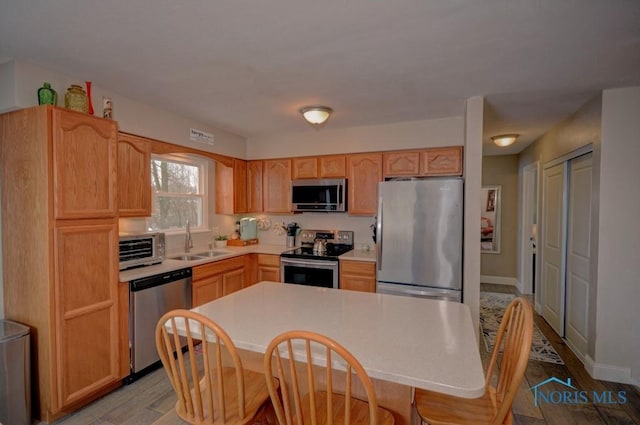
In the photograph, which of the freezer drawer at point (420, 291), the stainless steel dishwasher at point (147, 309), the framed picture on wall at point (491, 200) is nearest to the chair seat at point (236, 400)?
the stainless steel dishwasher at point (147, 309)

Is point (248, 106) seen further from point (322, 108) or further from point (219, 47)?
point (219, 47)

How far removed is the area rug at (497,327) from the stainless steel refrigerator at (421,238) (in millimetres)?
976

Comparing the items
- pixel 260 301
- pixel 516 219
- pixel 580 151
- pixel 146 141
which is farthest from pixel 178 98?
pixel 516 219

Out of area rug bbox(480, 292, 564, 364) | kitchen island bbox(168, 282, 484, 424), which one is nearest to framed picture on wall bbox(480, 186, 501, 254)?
area rug bbox(480, 292, 564, 364)

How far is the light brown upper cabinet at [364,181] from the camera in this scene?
12.9 feet

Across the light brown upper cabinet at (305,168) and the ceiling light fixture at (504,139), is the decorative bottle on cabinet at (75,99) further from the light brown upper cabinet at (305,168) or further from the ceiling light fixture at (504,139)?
the ceiling light fixture at (504,139)

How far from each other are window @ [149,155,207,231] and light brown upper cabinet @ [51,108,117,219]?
112 cm

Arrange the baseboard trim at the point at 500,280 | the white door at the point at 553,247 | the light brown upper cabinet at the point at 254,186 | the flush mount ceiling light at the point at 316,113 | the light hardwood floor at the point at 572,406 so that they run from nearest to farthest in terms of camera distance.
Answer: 1. the light hardwood floor at the point at 572,406
2. the flush mount ceiling light at the point at 316,113
3. the white door at the point at 553,247
4. the light brown upper cabinet at the point at 254,186
5. the baseboard trim at the point at 500,280

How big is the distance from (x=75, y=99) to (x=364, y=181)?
2.84m

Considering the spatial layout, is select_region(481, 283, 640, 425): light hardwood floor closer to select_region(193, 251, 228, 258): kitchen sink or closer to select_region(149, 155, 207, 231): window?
select_region(193, 251, 228, 258): kitchen sink

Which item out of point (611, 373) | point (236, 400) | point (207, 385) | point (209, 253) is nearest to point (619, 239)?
point (611, 373)

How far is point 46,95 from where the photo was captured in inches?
85.4

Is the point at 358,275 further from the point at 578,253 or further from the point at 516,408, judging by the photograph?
the point at 578,253

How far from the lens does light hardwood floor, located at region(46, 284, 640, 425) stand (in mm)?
2215
